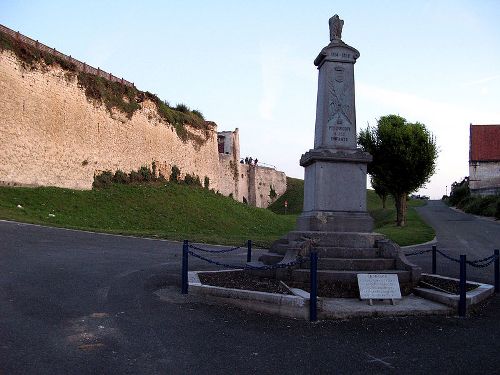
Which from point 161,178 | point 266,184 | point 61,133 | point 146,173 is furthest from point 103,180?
point 266,184

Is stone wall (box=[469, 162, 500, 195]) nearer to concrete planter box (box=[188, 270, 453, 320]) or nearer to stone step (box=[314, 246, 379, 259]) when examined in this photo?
stone step (box=[314, 246, 379, 259])

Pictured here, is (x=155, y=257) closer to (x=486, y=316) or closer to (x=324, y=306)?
(x=324, y=306)

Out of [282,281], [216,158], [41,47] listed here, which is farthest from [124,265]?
[216,158]

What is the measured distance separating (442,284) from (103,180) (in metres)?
23.9

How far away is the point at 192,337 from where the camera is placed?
555 centimetres

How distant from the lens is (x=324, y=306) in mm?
6809

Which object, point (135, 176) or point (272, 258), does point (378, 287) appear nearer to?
point (272, 258)

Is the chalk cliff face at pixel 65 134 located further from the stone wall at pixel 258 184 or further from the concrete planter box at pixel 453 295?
the concrete planter box at pixel 453 295

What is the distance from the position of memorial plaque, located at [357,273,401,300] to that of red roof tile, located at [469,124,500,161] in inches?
1963

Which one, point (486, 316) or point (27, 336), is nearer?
point (27, 336)

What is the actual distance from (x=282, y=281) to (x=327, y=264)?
82 cm

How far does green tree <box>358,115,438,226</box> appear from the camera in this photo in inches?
1141

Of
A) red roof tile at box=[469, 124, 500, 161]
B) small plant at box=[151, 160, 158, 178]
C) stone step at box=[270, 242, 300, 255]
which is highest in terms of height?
red roof tile at box=[469, 124, 500, 161]

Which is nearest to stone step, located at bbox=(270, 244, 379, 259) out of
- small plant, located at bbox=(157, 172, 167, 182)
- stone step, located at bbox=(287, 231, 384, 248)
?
stone step, located at bbox=(287, 231, 384, 248)
